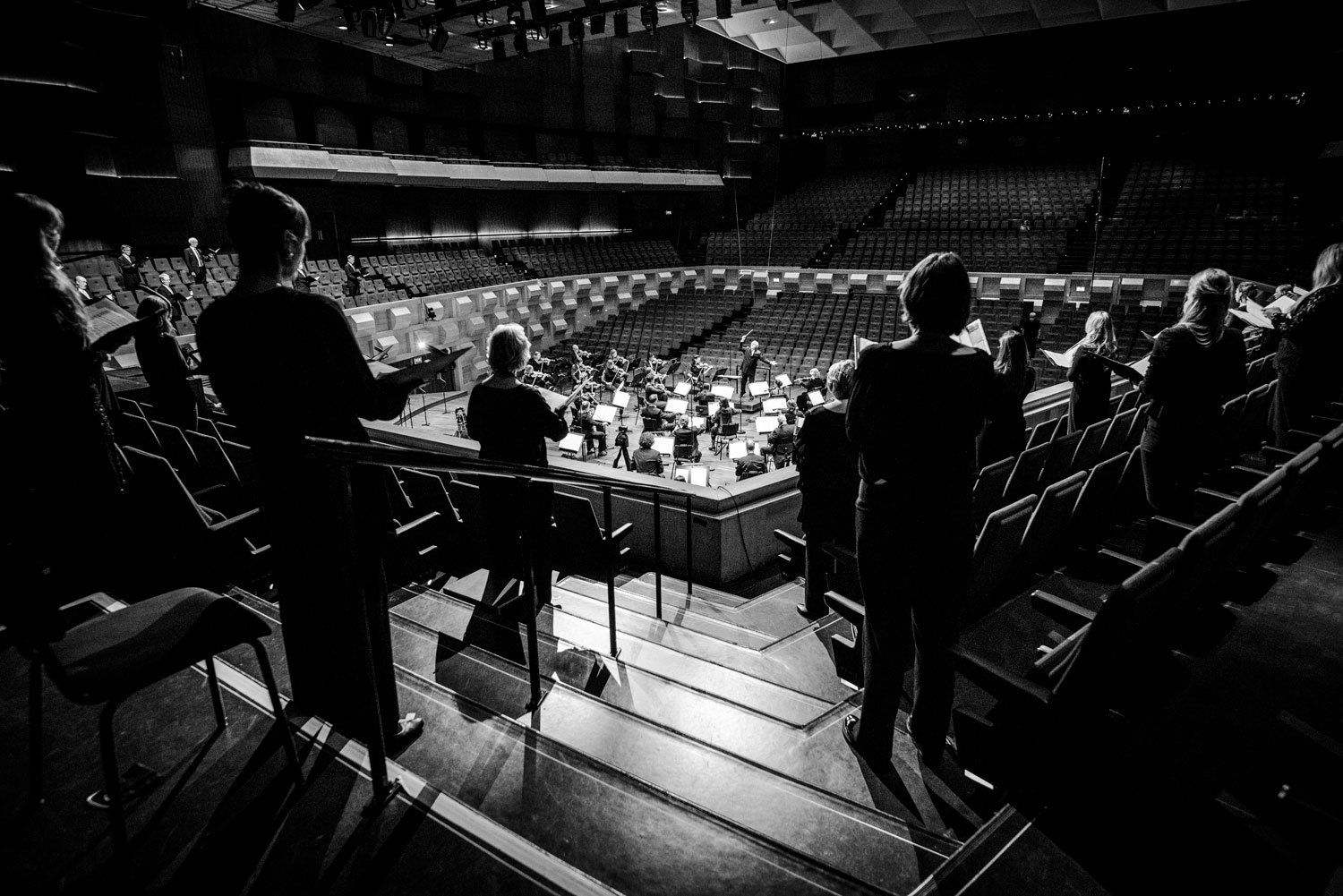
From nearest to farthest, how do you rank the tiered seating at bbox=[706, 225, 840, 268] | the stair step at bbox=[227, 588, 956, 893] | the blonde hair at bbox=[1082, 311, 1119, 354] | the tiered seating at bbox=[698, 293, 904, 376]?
the stair step at bbox=[227, 588, 956, 893]
the blonde hair at bbox=[1082, 311, 1119, 354]
the tiered seating at bbox=[698, 293, 904, 376]
the tiered seating at bbox=[706, 225, 840, 268]

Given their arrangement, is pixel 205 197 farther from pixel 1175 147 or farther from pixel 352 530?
pixel 1175 147

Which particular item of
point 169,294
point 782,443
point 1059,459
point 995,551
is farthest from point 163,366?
point 169,294

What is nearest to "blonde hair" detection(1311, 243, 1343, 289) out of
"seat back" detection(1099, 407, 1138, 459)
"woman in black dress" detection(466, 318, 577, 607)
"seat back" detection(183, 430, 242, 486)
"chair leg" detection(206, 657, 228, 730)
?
"seat back" detection(1099, 407, 1138, 459)

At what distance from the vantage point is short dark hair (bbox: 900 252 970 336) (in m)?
1.71

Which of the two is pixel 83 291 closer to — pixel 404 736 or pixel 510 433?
pixel 510 433

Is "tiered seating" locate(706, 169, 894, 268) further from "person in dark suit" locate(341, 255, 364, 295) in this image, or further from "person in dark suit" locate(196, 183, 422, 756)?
"person in dark suit" locate(196, 183, 422, 756)

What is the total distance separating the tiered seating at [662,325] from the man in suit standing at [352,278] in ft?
20.4

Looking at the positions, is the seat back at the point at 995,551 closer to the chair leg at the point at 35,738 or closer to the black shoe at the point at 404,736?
the black shoe at the point at 404,736

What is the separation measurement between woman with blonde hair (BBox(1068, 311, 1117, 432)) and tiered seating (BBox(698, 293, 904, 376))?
899cm

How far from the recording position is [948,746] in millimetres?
2018

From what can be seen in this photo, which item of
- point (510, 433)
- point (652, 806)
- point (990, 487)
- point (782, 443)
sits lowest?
point (782, 443)

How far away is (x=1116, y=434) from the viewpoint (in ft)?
15.6

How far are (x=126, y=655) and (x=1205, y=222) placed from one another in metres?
19.9

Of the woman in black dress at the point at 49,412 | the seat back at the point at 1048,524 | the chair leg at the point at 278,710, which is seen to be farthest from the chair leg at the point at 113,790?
the seat back at the point at 1048,524
